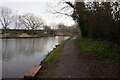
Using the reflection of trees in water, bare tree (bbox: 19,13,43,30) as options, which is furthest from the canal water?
bare tree (bbox: 19,13,43,30)

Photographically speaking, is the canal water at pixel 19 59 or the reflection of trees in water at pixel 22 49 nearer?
the canal water at pixel 19 59

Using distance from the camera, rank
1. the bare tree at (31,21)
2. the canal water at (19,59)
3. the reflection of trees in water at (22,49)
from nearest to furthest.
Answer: the canal water at (19,59), the reflection of trees in water at (22,49), the bare tree at (31,21)

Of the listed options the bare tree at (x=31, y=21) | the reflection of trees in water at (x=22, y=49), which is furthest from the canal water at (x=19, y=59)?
the bare tree at (x=31, y=21)

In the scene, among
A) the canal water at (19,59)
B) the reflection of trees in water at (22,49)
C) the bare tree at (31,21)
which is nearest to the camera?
the canal water at (19,59)

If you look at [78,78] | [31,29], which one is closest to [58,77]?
[78,78]

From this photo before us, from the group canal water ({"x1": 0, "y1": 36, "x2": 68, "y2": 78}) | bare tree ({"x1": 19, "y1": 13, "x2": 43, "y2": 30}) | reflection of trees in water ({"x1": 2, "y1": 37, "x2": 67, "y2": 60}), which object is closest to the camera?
canal water ({"x1": 0, "y1": 36, "x2": 68, "y2": 78})

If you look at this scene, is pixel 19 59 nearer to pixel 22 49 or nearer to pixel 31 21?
pixel 22 49

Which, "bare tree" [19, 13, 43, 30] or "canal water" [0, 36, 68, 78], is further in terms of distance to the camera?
"bare tree" [19, 13, 43, 30]

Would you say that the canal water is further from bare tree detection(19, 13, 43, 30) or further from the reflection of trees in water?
bare tree detection(19, 13, 43, 30)

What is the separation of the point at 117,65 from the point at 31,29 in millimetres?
95250

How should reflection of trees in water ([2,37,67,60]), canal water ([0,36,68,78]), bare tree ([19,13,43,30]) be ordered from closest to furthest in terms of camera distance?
canal water ([0,36,68,78]) < reflection of trees in water ([2,37,67,60]) < bare tree ([19,13,43,30])

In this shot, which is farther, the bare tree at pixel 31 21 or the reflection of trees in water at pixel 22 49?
the bare tree at pixel 31 21

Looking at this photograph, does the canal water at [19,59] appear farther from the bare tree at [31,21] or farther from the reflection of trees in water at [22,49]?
the bare tree at [31,21]

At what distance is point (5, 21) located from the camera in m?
91.6
